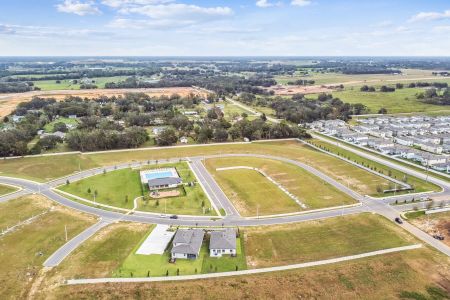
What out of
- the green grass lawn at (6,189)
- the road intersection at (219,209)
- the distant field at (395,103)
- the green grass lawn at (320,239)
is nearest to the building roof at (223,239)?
the green grass lawn at (320,239)

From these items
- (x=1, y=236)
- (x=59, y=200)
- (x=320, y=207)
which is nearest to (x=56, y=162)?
(x=59, y=200)

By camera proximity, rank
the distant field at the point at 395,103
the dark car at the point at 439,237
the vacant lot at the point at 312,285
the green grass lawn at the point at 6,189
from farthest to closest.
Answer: the distant field at the point at 395,103 → the green grass lawn at the point at 6,189 → the dark car at the point at 439,237 → the vacant lot at the point at 312,285

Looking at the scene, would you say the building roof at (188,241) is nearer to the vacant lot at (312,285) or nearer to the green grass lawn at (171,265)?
the green grass lawn at (171,265)

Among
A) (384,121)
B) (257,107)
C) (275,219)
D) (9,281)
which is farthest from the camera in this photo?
(257,107)

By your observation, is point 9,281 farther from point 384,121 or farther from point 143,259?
point 384,121

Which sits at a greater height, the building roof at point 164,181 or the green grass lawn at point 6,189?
the building roof at point 164,181

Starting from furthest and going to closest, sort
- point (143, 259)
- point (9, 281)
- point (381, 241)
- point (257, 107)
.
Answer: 1. point (257, 107)
2. point (381, 241)
3. point (143, 259)
4. point (9, 281)

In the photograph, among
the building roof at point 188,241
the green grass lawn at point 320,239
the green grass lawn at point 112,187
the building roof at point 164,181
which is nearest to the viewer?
the building roof at point 188,241
